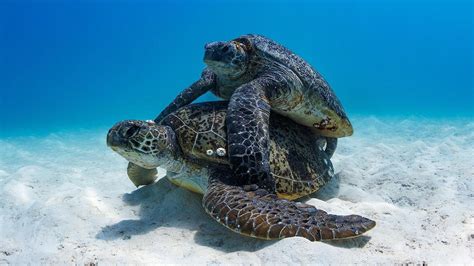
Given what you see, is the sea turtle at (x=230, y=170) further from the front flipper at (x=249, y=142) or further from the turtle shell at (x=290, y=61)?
the turtle shell at (x=290, y=61)

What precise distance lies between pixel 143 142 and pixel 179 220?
903 millimetres

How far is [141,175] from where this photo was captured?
496 cm

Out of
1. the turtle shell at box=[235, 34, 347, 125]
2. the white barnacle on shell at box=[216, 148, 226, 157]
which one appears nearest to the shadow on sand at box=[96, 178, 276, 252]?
the white barnacle on shell at box=[216, 148, 226, 157]

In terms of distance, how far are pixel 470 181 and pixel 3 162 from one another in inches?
400

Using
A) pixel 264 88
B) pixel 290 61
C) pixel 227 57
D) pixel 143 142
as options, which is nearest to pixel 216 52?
pixel 227 57

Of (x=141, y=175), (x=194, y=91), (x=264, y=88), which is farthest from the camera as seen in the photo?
(x=194, y=91)

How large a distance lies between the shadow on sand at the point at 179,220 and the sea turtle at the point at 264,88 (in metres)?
0.97

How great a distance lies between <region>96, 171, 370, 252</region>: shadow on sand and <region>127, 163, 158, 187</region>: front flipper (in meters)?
0.13

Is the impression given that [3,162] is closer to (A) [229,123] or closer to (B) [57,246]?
(B) [57,246]

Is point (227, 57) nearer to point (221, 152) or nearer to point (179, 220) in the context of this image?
point (221, 152)

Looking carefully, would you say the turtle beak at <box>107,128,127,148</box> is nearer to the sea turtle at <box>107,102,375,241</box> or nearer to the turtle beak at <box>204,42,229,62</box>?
the sea turtle at <box>107,102,375,241</box>

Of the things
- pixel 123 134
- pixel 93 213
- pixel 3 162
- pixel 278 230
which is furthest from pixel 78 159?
pixel 278 230

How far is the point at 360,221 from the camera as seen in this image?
269 centimetres

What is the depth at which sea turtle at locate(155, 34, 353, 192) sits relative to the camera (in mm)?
3814
